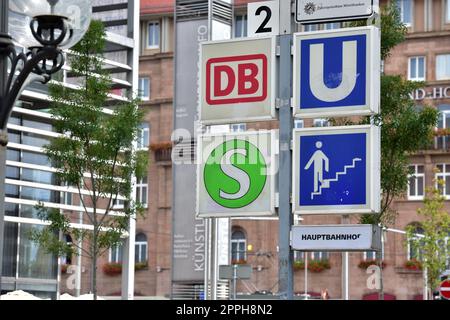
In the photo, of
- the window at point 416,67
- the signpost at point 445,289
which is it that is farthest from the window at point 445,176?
the signpost at point 445,289

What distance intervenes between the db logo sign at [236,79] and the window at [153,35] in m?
59.4

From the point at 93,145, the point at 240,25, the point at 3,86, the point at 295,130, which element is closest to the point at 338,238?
the point at 295,130

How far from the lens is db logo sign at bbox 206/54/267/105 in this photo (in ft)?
43.8

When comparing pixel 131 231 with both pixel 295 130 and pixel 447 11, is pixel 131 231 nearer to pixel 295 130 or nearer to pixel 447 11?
pixel 295 130

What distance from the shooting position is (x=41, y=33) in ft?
34.9

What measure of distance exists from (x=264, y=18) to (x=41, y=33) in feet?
13.2

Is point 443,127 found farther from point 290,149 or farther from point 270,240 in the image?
point 290,149

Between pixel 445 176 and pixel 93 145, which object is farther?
pixel 445 176

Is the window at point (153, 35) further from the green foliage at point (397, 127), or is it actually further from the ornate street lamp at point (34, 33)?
the ornate street lamp at point (34, 33)

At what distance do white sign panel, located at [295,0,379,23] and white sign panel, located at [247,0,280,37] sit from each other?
420 millimetres

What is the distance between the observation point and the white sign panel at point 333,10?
12.9 m

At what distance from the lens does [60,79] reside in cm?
2748

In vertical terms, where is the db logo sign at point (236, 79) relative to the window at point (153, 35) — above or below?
below

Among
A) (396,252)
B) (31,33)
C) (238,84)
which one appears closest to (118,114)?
(238,84)
